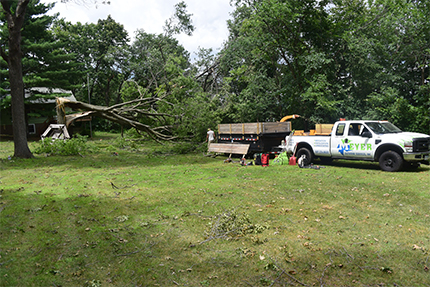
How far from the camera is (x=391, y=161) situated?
11.2 meters

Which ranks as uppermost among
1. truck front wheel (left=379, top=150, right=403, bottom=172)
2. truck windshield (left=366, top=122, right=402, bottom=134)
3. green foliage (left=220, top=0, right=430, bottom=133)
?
green foliage (left=220, top=0, right=430, bottom=133)

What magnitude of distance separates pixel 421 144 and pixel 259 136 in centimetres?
704

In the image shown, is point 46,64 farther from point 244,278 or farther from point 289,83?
point 244,278

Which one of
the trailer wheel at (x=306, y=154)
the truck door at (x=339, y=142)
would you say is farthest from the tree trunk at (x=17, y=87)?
the truck door at (x=339, y=142)

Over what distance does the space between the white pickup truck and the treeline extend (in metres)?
6.26

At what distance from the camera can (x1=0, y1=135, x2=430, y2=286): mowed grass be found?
421 cm

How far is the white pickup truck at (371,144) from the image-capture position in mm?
10898

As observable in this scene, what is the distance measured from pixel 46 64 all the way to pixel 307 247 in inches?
1238

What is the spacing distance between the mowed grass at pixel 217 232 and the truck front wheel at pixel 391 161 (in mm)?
747

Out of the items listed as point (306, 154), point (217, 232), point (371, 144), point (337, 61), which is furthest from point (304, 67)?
point (217, 232)

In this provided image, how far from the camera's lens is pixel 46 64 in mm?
29125

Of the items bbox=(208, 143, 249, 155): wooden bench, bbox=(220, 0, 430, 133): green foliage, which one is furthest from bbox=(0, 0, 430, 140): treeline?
bbox=(208, 143, 249, 155): wooden bench

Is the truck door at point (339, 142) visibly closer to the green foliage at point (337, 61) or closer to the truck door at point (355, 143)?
the truck door at point (355, 143)

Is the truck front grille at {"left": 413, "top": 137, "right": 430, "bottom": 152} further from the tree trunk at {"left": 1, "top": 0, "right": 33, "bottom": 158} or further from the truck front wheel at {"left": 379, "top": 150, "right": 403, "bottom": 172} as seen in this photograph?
the tree trunk at {"left": 1, "top": 0, "right": 33, "bottom": 158}
